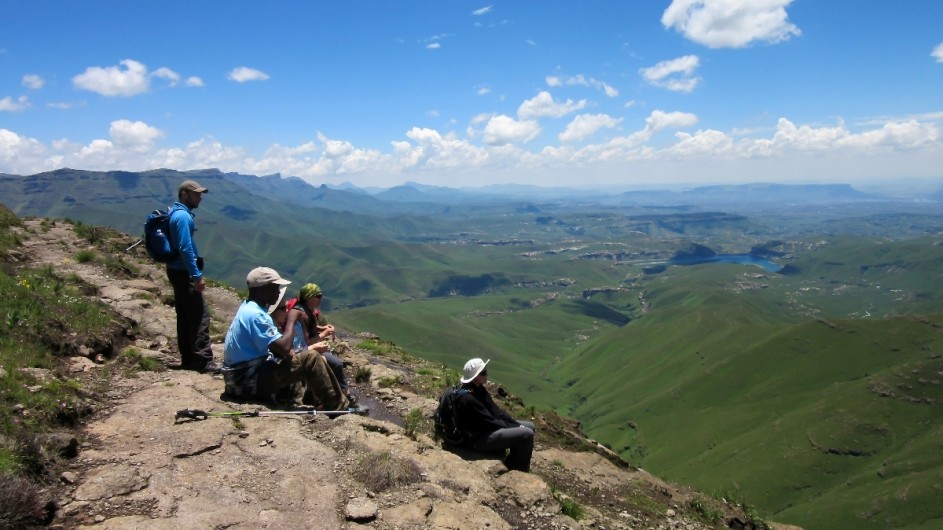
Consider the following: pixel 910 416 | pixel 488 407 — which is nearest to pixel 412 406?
pixel 488 407

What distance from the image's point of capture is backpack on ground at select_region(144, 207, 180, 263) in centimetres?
1303

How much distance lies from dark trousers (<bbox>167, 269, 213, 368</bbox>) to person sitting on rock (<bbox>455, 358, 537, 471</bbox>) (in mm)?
7429

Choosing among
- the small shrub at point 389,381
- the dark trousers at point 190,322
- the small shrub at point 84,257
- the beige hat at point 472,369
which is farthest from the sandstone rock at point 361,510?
the small shrub at point 84,257

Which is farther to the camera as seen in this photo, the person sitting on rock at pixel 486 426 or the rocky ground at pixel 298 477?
the person sitting on rock at pixel 486 426

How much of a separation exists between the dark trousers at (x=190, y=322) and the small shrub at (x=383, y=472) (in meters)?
6.75

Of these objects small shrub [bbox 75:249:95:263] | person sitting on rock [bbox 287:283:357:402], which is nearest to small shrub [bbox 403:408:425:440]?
person sitting on rock [bbox 287:283:357:402]

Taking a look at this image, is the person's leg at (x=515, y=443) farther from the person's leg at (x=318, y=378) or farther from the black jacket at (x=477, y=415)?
the person's leg at (x=318, y=378)

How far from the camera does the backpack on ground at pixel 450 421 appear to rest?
11.8 meters

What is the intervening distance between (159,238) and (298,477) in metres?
7.45

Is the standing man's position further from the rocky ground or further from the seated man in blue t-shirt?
the seated man in blue t-shirt

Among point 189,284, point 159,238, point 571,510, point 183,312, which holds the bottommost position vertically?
point 571,510

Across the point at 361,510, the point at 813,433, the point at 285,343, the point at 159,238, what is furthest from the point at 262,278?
the point at 813,433

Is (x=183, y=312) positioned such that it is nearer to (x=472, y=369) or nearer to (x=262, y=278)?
(x=262, y=278)

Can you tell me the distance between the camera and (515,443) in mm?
11422
